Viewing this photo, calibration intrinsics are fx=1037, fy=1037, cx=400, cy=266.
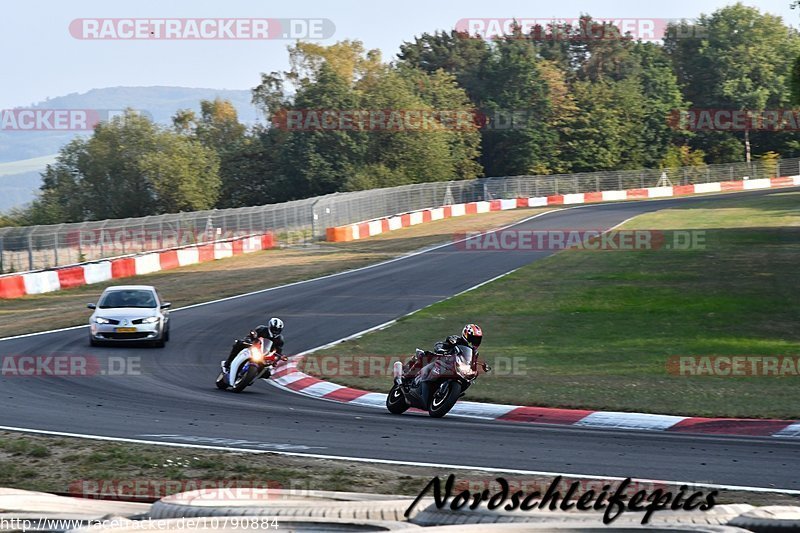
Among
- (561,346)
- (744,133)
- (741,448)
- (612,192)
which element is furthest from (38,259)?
(744,133)

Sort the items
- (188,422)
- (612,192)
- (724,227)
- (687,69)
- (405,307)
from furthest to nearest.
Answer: (687,69) < (612,192) < (724,227) < (405,307) < (188,422)

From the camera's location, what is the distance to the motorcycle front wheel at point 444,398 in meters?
14.3

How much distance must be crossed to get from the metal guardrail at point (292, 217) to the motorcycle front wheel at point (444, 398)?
2518 centimetres

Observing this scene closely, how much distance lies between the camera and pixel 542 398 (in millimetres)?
15273

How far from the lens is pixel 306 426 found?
13.2 meters

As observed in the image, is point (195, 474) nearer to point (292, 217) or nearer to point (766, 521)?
point (766, 521)

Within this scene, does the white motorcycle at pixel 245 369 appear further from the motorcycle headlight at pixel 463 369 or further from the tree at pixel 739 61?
the tree at pixel 739 61

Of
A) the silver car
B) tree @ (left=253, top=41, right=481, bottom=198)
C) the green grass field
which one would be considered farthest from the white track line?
tree @ (left=253, top=41, right=481, bottom=198)

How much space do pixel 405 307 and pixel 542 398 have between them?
41.4 ft

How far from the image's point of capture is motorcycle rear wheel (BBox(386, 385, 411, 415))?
1479cm

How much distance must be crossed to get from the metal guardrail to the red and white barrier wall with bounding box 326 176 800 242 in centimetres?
186

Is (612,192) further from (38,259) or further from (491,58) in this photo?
(38,259)

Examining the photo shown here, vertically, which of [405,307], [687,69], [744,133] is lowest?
[405,307]

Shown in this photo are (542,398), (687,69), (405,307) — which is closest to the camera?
(542,398)
